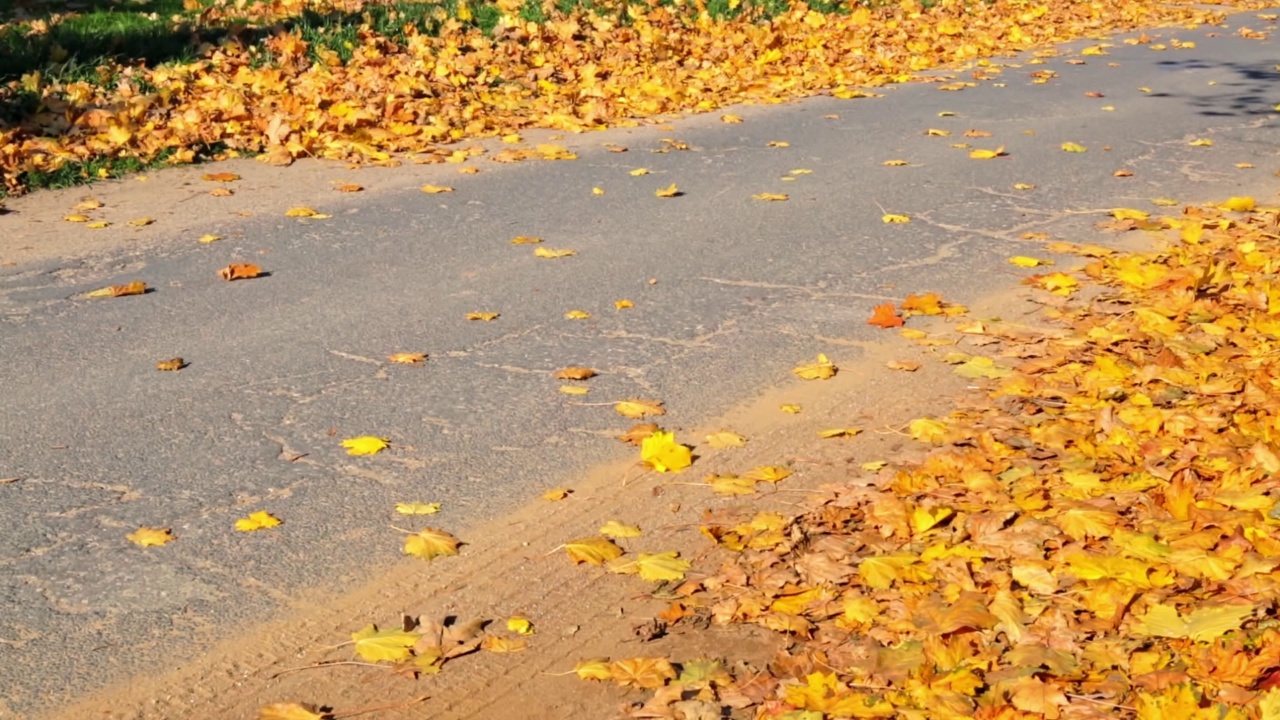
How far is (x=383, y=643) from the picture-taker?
3.16m

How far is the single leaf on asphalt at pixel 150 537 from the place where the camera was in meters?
3.58

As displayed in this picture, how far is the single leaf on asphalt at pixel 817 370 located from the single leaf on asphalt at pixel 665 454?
78cm

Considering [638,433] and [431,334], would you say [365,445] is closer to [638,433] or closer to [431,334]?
[638,433]

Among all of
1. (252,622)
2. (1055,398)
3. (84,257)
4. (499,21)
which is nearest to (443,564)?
(252,622)

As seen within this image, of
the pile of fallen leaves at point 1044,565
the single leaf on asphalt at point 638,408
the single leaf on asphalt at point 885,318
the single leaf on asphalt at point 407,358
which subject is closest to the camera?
the pile of fallen leaves at point 1044,565

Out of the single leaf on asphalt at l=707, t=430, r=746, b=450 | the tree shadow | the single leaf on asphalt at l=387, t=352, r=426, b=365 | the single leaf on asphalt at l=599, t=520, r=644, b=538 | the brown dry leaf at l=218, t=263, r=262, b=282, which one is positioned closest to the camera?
the single leaf on asphalt at l=599, t=520, r=644, b=538

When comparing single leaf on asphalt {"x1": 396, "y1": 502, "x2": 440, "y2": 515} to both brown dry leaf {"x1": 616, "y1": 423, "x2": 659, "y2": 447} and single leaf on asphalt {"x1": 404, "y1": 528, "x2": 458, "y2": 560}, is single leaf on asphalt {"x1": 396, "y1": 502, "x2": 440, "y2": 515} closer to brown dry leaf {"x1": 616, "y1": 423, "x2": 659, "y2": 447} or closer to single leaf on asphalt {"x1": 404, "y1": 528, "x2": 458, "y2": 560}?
single leaf on asphalt {"x1": 404, "y1": 528, "x2": 458, "y2": 560}

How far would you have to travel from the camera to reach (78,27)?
9.77m

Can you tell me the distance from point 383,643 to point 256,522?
2.32ft

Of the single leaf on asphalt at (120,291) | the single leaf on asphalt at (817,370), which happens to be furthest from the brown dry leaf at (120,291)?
the single leaf on asphalt at (817,370)

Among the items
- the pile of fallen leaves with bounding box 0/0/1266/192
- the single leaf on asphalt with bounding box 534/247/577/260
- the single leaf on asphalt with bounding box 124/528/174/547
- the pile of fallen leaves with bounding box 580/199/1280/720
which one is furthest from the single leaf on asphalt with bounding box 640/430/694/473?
the pile of fallen leaves with bounding box 0/0/1266/192

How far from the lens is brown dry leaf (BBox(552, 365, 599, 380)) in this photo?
15.5ft

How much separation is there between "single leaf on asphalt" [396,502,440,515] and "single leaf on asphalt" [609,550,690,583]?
0.55 m

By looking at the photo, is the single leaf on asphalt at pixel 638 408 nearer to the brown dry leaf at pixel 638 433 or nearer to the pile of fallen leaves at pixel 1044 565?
the brown dry leaf at pixel 638 433
